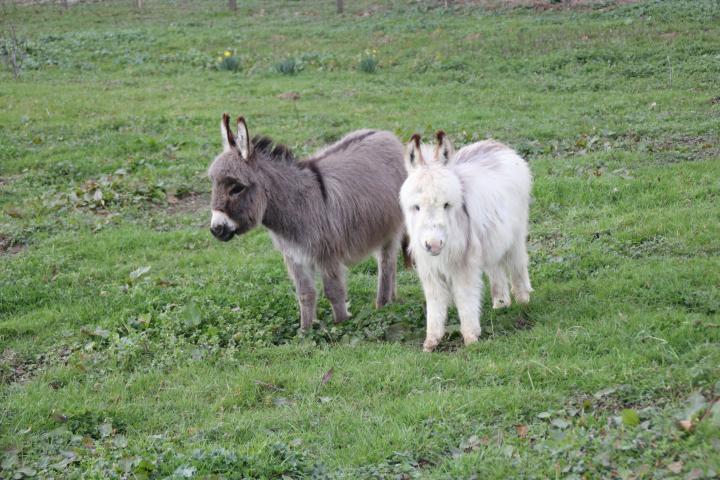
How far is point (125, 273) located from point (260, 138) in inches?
107

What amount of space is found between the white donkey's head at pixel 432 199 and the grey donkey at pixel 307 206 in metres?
1.21

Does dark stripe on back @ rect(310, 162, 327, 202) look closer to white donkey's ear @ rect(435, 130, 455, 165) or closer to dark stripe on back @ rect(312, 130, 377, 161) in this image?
dark stripe on back @ rect(312, 130, 377, 161)

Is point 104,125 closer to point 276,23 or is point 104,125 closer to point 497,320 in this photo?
point 497,320

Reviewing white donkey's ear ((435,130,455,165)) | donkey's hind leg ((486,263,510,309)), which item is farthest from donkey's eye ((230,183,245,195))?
donkey's hind leg ((486,263,510,309))

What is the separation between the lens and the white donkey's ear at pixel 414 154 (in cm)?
603

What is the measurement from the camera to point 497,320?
21.4 ft

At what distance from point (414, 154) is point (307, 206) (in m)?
1.42

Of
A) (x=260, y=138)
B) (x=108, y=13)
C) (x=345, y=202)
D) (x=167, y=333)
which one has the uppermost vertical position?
(x=108, y=13)

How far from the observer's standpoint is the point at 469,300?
6.09 meters

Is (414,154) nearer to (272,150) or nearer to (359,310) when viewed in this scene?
(272,150)

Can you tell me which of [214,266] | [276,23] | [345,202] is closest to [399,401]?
[345,202]

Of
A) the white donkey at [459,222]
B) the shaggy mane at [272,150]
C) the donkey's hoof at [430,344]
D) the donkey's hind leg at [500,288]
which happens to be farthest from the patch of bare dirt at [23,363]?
the donkey's hind leg at [500,288]

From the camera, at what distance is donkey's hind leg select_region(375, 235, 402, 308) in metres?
7.71

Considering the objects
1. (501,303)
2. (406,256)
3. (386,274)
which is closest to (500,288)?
(501,303)
